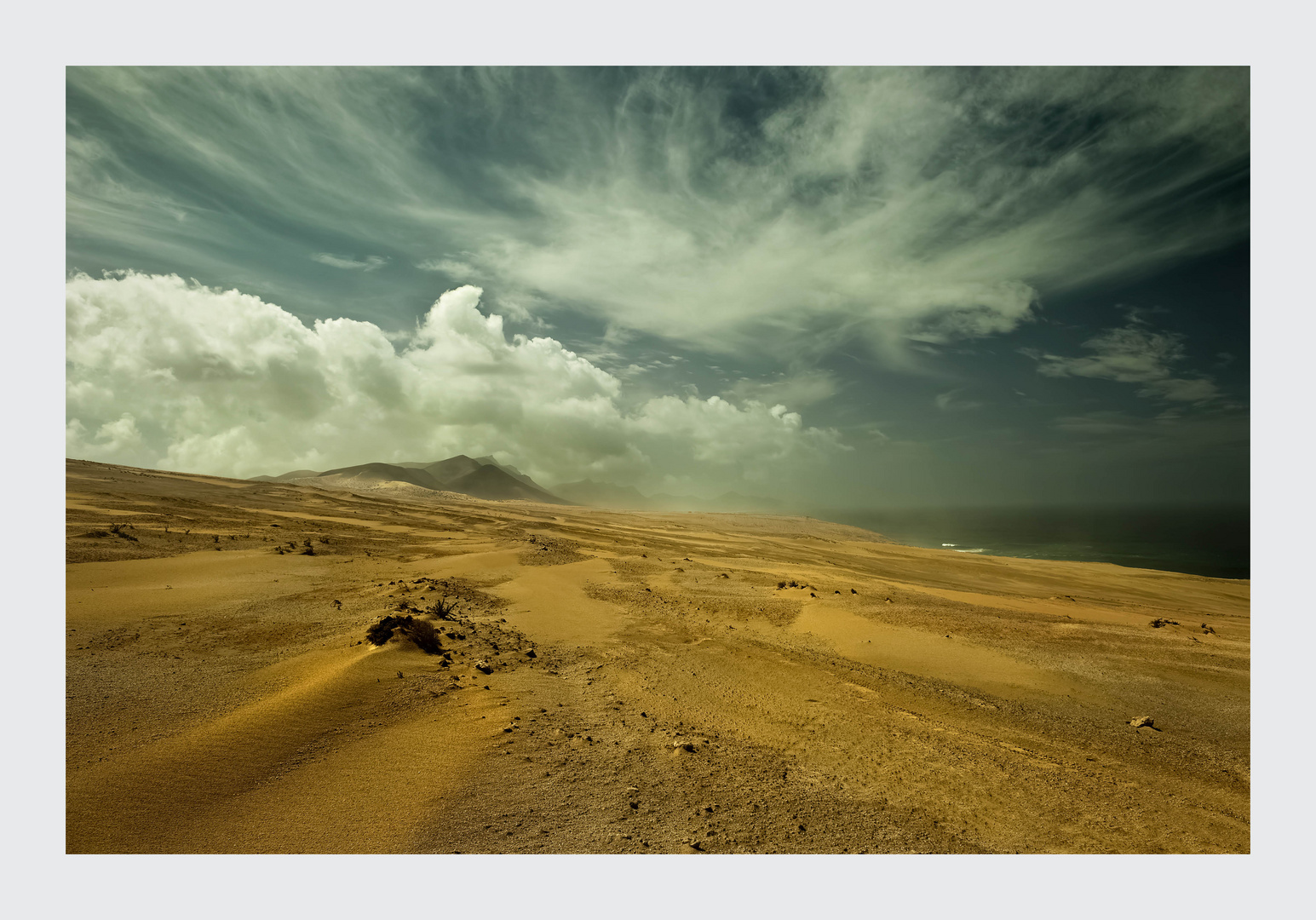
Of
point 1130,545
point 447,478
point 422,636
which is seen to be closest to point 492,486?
point 447,478

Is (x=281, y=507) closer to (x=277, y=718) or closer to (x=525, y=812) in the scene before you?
(x=277, y=718)

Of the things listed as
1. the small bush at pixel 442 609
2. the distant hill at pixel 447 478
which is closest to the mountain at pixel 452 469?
the distant hill at pixel 447 478

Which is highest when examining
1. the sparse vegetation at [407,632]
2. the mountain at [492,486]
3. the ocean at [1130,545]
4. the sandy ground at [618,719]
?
the sparse vegetation at [407,632]

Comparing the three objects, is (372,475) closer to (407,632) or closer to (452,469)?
(452,469)

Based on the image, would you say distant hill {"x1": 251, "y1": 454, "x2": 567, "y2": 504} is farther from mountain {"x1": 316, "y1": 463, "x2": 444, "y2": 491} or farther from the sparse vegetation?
the sparse vegetation

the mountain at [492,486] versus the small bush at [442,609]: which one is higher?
the small bush at [442,609]

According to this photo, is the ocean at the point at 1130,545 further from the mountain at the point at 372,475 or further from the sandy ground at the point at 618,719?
the mountain at the point at 372,475

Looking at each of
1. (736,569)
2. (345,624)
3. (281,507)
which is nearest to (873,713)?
(345,624)

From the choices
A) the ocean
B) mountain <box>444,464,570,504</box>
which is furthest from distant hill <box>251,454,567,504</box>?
the ocean
